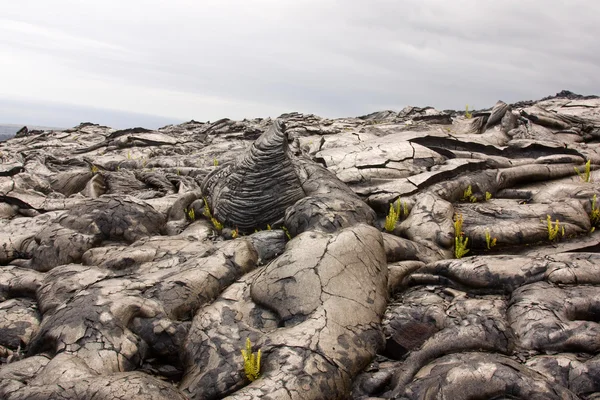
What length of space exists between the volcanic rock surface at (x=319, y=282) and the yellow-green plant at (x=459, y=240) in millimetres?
120

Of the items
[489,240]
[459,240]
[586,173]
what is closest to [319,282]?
[459,240]

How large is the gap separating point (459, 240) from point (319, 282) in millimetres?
2924

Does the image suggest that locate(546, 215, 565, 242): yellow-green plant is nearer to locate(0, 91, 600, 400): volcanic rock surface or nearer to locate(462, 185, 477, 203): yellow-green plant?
locate(0, 91, 600, 400): volcanic rock surface

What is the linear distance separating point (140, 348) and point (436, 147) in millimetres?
9058

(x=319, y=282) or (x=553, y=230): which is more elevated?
(x=553, y=230)

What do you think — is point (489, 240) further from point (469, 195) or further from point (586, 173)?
point (586, 173)

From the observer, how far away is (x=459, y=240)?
23.0ft

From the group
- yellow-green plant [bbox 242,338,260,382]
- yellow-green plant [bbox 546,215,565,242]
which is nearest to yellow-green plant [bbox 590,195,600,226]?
yellow-green plant [bbox 546,215,565,242]

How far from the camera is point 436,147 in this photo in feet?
37.4

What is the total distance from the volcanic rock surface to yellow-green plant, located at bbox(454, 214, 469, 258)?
0.12 meters

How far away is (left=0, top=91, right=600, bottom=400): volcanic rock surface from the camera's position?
4.32 metres

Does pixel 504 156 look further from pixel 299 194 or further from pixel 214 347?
pixel 214 347

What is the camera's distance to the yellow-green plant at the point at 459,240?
6.75 m

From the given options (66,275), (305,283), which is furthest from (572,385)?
(66,275)
